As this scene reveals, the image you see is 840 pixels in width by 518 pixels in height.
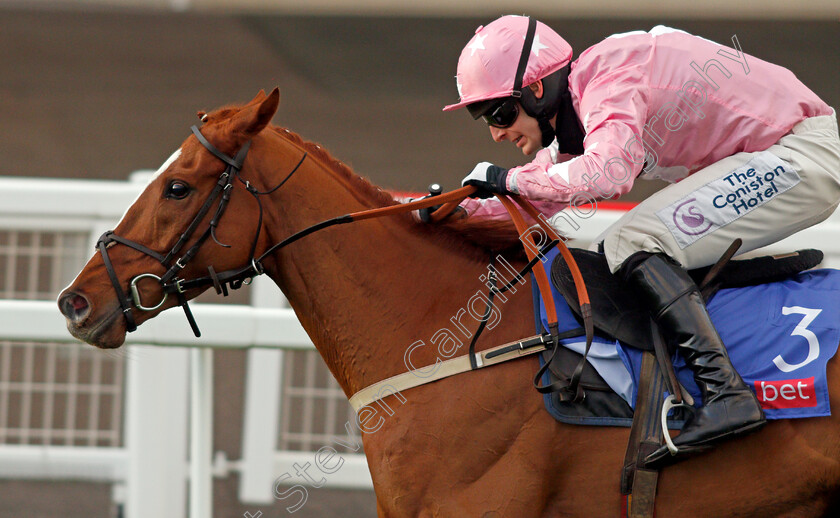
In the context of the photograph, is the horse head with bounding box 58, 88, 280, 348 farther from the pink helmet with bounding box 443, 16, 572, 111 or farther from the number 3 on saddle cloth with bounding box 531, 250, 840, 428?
the number 3 on saddle cloth with bounding box 531, 250, 840, 428

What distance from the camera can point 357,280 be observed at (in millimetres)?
2705

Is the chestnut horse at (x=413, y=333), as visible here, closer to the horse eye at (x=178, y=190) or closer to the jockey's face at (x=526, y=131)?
the horse eye at (x=178, y=190)

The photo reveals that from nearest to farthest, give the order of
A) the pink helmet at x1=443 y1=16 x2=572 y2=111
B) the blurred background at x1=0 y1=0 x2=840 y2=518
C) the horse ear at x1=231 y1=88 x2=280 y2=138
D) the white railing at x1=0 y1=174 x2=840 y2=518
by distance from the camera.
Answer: the horse ear at x1=231 y1=88 x2=280 y2=138 → the pink helmet at x1=443 y1=16 x2=572 y2=111 → the white railing at x1=0 y1=174 x2=840 y2=518 → the blurred background at x1=0 y1=0 x2=840 y2=518

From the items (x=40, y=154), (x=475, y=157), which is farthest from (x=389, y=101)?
(x=40, y=154)

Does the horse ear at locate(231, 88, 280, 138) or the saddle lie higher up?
the horse ear at locate(231, 88, 280, 138)

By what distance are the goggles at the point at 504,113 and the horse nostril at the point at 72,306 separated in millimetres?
1294

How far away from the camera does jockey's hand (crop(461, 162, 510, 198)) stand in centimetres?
260

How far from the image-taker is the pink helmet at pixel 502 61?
8.77 ft

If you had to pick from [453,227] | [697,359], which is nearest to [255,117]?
[453,227]

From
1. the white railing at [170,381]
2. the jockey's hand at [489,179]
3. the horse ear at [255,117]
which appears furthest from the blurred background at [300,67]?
the jockey's hand at [489,179]

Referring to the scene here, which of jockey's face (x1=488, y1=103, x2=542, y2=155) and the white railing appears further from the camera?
the white railing

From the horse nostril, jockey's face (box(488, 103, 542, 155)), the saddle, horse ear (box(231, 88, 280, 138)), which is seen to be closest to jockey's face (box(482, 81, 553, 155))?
jockey's face (box(488, 103, 542, 155))

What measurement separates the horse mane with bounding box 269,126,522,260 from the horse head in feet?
0.82

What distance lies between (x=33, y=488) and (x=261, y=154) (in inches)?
153
